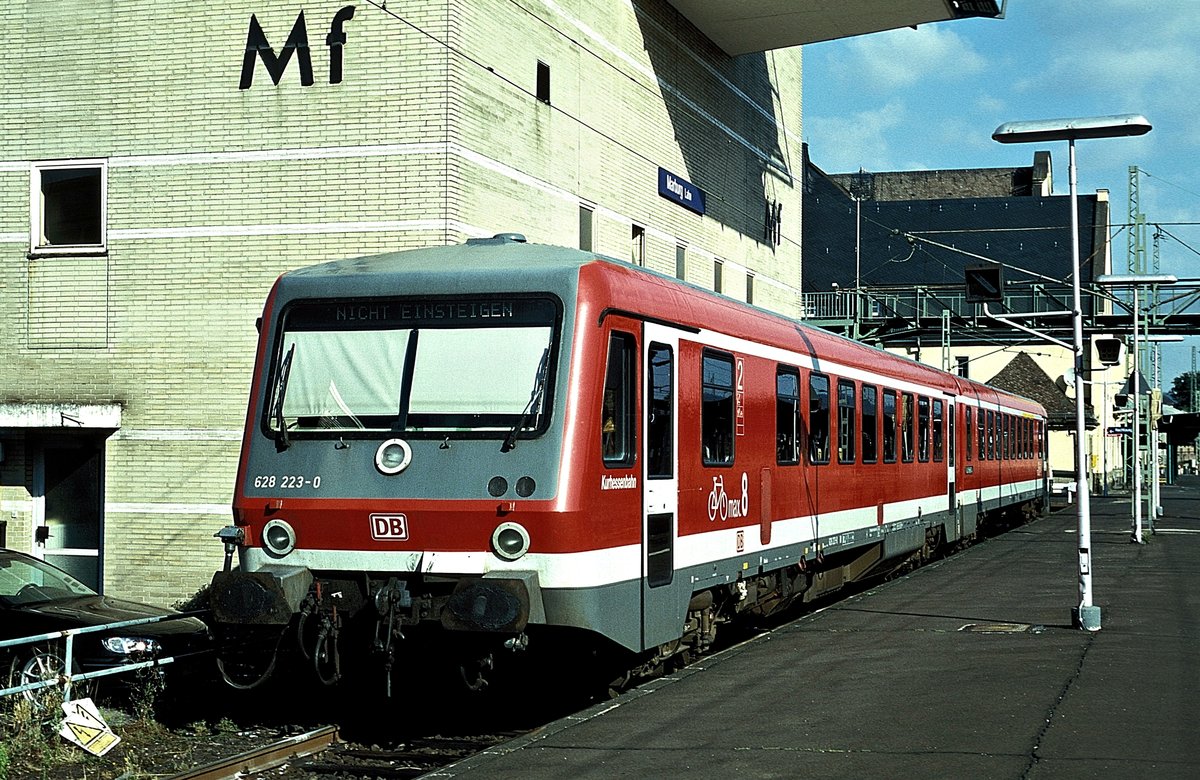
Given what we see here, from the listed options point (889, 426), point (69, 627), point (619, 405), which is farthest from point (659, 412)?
point (889, 426)

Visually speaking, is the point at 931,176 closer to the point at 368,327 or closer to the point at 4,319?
the point at 4,319

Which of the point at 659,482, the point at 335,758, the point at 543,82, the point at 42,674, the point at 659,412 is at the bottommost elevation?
the point at 335,758

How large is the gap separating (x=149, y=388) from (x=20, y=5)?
537 centimetres

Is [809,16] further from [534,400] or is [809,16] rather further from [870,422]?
[534,400]

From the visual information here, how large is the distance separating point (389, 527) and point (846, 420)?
8692mm

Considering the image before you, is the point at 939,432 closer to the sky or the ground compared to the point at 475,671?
closer to the sky

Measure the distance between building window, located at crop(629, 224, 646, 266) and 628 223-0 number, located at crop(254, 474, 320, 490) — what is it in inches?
564

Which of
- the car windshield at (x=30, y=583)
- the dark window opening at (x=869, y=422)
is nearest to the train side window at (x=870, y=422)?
the dark window opening at (x=869, y=422)

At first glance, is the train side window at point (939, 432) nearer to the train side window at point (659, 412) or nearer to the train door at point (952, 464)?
the train door at point (952, 464)

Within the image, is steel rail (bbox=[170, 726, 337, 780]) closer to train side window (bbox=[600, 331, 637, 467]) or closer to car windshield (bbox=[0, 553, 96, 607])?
train side window (bbox=[600, 331, 637, 467])

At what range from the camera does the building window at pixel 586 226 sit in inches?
875

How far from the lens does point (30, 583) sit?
1337 centimetres

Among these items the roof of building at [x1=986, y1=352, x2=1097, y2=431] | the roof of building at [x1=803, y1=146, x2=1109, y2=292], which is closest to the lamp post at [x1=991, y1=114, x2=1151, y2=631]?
the roof of building at [x1=803, y1=146, x2=1109, y2=292]

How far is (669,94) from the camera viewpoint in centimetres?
2569
